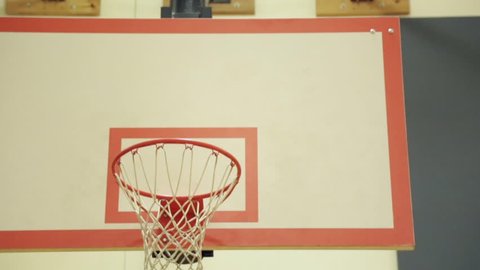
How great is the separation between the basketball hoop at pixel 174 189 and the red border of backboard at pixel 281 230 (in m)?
0.11

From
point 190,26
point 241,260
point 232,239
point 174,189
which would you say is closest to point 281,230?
point 232,239

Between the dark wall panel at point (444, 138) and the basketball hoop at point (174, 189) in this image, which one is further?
the dark wall panel at point (444, 138)

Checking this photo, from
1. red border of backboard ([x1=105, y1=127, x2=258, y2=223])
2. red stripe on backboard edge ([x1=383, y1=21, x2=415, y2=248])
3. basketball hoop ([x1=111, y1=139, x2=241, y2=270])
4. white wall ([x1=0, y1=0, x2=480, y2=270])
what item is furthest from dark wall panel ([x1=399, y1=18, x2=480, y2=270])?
basketball hoop ([x1=111, y1=139, x2=241, y2=270])

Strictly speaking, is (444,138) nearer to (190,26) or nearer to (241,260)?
(241,260)

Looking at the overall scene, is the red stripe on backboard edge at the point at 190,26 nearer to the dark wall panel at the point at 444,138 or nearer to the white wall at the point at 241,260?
the dark wall panel at the point at 444,138

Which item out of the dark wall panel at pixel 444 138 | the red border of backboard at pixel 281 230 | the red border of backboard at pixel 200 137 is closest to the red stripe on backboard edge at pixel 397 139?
the red border of backboard at pixel 281 230

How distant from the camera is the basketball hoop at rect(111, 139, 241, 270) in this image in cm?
187

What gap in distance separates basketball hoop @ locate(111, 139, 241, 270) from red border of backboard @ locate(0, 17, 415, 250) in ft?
0.36

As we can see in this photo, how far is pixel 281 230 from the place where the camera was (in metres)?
2.03

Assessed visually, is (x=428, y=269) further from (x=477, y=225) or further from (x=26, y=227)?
(x=26, y=227)

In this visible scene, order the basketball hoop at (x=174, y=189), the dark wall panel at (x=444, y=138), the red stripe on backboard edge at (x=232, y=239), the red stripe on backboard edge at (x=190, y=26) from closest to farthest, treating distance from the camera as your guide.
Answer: the basketball hoop at (x=174, y=189) → the red stripe on backboard edge at (x=232, y=239) → the red stripe on backboard edge at (x=190, y=26) → the dark wall panel at (x=444, y=138)

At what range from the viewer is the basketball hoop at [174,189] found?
6.12ft

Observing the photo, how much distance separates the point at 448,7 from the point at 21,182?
2.40m

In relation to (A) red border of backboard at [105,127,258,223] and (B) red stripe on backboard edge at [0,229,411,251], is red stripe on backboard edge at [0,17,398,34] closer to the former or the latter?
(A) red border of backboard at [105,127,258,223]
